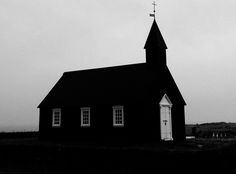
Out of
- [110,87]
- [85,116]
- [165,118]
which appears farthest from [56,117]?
[165,118]

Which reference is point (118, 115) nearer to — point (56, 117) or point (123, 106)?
point (123, 106)

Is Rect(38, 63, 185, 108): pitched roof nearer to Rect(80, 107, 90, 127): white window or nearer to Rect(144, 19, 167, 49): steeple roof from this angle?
Rect(80, 107, 90, 127): white window

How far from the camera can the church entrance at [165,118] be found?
35.2 meters

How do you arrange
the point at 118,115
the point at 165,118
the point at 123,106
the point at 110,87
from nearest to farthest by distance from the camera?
the point at 123,106
the point at 118,115
the point at 165,118
the point at 110,87

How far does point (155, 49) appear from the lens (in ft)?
120

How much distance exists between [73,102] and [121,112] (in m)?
6.40

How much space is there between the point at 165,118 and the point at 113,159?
13611mm

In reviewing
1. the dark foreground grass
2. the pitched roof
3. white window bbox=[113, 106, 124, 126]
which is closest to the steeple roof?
the pitched roof

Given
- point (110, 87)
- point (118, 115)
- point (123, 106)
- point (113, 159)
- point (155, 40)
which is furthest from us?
point (110, 87)

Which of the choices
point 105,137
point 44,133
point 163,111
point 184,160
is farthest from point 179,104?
point 184,160

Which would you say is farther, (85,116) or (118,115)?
(85,116)

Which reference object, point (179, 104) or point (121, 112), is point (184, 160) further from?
point (179, 104)

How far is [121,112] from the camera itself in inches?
1384

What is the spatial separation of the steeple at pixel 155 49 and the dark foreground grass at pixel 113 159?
1371 cm
